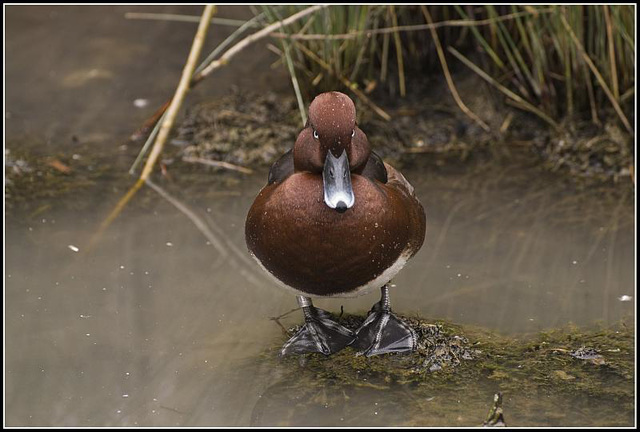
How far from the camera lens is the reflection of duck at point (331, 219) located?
10.6ft

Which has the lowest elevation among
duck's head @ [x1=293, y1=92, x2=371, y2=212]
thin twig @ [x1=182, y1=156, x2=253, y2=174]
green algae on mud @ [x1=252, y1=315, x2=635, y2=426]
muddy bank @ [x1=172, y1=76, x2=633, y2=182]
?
green algae on mud @ [x1=252, y1=315, x2=635, y2=426]

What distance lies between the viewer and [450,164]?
5.18 m

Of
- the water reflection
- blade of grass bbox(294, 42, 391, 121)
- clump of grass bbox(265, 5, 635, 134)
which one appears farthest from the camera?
blade of grass bbox(294, 42, 391, 121)

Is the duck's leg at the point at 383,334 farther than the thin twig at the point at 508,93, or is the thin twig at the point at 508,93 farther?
the thin twig at the point at 508,93

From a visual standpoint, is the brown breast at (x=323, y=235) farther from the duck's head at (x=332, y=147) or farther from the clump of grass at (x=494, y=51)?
the clump of grass at (x=494, y=51)

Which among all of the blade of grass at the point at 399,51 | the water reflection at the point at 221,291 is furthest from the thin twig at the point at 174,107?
the blade of grass at the point at 399,51

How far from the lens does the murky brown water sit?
343 cm

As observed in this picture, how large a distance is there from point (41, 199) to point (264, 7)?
5.30 ft

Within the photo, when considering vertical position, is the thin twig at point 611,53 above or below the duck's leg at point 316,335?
above

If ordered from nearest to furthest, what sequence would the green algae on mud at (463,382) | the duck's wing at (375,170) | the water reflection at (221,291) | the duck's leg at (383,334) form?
the green algae on mud at (463,382) → the water reflection at (221,291) → the duck's wing at (375,170) → the duck's leg at (383,334)

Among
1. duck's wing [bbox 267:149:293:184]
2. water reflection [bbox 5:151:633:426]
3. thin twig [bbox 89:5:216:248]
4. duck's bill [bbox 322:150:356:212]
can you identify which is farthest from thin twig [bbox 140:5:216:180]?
duck's bill [bbox 322:150:356:212]

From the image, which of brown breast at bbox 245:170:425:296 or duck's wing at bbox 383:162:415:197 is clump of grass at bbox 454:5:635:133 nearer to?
duck's wing at bbox 383:162:415:197

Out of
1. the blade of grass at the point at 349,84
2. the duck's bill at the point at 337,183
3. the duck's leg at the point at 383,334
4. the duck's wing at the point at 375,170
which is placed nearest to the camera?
the duck's bill at the point at 337,183

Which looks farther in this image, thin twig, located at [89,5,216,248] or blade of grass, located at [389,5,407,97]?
blade of grass, located at [389,5,407,97]
